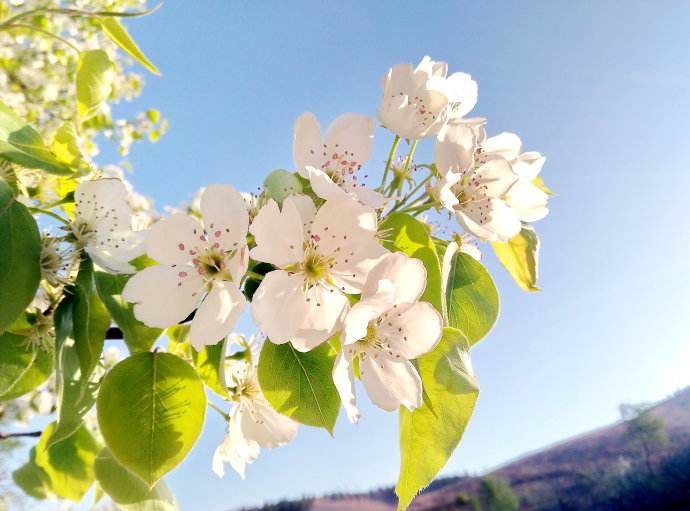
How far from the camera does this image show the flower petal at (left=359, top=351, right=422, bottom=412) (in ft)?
1.71

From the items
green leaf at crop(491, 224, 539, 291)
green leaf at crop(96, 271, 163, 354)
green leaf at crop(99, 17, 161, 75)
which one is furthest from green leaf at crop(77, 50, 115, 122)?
green leaf at crop(491, 224, 539, 291)

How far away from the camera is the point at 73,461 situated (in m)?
0.93

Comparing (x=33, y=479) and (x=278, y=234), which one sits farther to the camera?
(x=33, y=479)

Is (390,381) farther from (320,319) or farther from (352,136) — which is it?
(352,136)

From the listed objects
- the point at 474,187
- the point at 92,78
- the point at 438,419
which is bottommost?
the point at 438,419

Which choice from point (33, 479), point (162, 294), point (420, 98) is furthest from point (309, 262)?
point (33, 479)

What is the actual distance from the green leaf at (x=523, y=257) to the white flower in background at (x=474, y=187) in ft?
0.13

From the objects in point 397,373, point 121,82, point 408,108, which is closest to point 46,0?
point 121,82

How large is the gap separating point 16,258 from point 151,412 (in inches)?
7.3

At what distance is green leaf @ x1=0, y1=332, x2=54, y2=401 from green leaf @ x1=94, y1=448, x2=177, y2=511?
4.9 inches

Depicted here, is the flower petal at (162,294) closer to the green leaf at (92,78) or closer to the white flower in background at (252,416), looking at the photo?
the white flower in background at (252,416)

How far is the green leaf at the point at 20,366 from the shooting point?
63 centimetres

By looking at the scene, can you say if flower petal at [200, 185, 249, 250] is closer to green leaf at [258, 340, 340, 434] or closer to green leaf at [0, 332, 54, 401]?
green leaf at [258, 340, 340, 434]

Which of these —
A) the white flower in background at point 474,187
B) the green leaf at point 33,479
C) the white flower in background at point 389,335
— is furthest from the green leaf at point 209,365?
the green leaf at point 33,479
